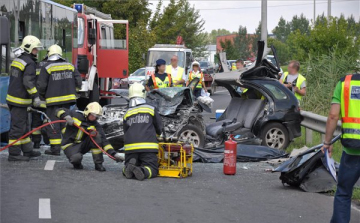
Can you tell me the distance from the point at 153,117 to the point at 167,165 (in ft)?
2.44

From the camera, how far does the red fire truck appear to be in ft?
67.2

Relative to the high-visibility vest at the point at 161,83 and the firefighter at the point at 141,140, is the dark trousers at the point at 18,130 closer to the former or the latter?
the firefighter at the point at 141,140

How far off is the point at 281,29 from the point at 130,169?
129405 mm

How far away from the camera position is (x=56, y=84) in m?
11.6

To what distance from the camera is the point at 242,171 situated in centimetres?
1099

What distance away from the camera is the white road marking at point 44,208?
24.1 feet

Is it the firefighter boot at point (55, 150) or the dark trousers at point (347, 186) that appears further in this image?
the firefighter boot at point (55, 150)

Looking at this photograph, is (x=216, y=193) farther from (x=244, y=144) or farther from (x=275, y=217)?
(x=244, y=144)

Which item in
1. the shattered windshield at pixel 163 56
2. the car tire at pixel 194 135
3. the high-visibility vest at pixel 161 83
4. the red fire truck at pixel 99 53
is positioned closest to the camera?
the car tire at pixel 194 135

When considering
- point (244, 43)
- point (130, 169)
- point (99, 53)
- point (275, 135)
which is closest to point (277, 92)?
point (275, 135)

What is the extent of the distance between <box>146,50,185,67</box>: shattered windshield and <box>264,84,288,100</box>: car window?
50.2ft

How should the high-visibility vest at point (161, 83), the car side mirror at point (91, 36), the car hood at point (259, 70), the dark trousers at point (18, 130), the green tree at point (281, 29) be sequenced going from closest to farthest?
the dark trousers at point (18, 130) < the car hood at point (259, 70) < the high-visibility vest at point (161, 83) < the car side mirror at point (91, 36) < the green tree at point (281, 29)

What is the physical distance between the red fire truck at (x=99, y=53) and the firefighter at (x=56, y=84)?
7.96m

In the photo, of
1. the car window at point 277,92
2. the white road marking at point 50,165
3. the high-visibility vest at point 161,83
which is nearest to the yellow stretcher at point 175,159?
the white road marking at point 50,165
